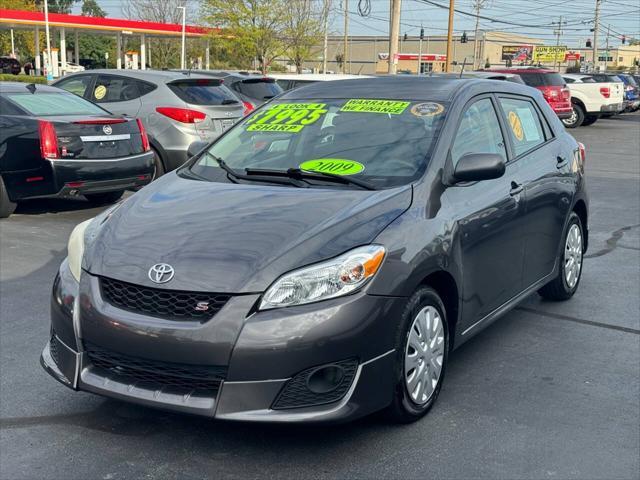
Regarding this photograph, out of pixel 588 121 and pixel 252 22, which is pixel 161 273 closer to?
pixel 588 121

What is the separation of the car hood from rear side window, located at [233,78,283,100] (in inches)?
420

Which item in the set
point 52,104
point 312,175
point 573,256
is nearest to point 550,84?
point 52,104

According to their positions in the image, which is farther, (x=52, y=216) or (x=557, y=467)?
(x=52, y=216)

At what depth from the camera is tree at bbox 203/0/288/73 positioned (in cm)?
4612

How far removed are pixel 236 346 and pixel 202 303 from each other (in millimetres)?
242

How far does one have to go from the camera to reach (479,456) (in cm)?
369

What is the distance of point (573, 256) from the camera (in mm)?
6227

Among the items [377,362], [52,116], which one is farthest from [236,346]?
[52,116]

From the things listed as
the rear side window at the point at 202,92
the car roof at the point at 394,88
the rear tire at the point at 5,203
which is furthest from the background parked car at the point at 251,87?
the car roof at the point at 394,88

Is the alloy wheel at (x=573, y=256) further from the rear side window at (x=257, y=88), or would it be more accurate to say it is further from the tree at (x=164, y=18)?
the tree at (x=164, y=18)

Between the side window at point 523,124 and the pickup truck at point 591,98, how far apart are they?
21.9 meters

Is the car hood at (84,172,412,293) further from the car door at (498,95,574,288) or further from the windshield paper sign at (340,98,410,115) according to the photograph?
the car door at (498,95,574,288)

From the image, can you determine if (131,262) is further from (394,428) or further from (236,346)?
(394,428)

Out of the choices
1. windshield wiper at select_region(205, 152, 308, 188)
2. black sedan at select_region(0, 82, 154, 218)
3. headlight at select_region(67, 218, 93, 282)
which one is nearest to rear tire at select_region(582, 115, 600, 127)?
black sedan at select_region(0, 82, 154, 218)
